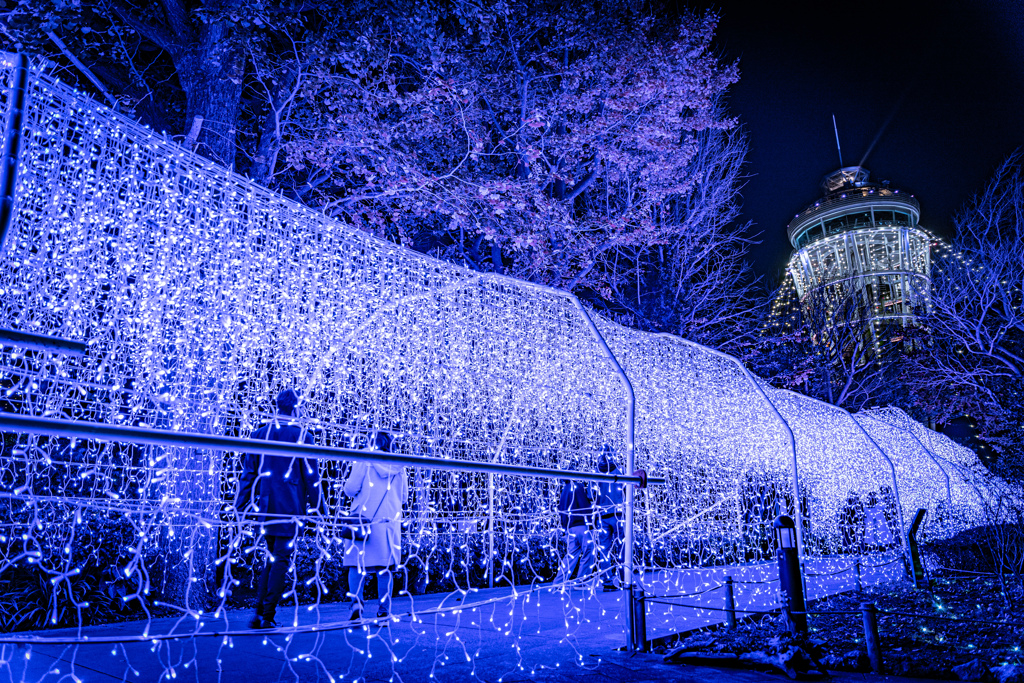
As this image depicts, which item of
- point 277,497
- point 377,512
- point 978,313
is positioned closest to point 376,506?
point 377,512

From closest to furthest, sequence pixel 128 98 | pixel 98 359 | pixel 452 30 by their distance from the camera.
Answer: pixel 98 359
pixel 128 98
pixel 452 30

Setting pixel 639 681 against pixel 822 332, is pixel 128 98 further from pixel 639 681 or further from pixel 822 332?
pixel 822 332

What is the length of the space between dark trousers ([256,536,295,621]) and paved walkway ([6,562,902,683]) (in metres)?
0.19

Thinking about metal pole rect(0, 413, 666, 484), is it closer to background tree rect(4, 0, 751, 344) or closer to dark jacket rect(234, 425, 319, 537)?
dark jacket rect(234, 425, 319, 537)

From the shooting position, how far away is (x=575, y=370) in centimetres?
648

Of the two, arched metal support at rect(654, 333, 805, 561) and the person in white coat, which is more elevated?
arched metal support at rect(654, 333, 805, 561)

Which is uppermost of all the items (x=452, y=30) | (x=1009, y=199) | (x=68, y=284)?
(x=1009, y=199)

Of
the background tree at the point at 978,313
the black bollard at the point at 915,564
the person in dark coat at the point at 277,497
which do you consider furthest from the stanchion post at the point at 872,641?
the background tree at the point at 978,313

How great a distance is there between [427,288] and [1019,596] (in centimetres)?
718

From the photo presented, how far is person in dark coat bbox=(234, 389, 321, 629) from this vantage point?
425cm

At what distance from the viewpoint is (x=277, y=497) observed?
4.37m

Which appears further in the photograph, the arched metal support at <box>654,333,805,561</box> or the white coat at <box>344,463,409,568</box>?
the arched metal support at <box>654,333,805,561</box>

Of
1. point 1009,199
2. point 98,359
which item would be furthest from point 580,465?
point 1009,199

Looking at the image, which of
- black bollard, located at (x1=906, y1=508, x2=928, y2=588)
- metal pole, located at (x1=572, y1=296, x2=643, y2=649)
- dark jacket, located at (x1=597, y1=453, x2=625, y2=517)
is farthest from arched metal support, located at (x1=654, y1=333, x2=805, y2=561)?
black bollard, located at (x1=906, y1=508, x2=928, y2=588)
